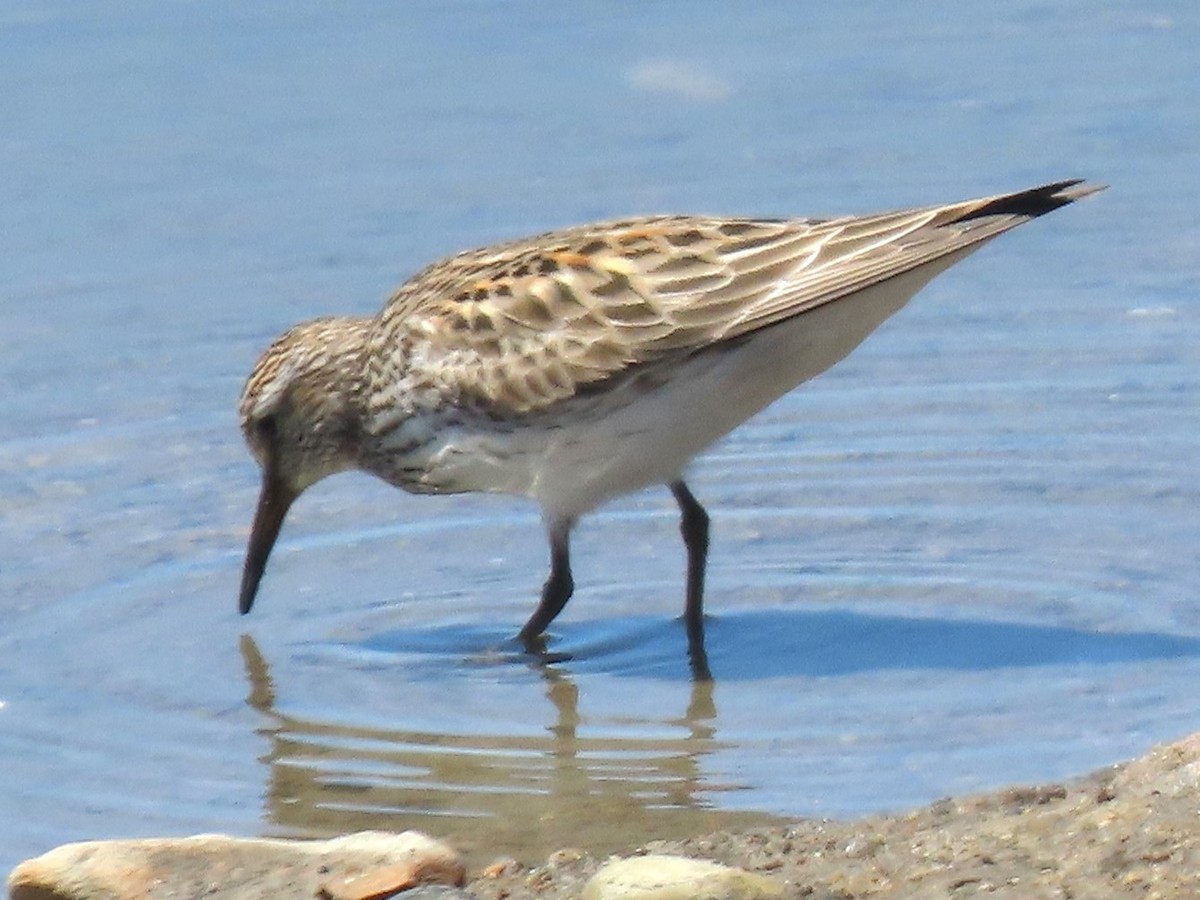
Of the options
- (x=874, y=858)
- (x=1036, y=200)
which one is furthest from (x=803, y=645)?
(x=874, y=858)

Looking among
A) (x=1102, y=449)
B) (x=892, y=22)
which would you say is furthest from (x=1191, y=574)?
(x=892, y=22)

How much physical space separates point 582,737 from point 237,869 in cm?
190

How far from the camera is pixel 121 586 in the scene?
8969 mm

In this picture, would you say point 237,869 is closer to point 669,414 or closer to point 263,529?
point 669,414

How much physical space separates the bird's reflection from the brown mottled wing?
3.75ft

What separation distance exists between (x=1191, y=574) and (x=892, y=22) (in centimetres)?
612

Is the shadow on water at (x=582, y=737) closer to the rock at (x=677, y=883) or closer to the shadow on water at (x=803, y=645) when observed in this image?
the shadow on water at (x=803, y=645)

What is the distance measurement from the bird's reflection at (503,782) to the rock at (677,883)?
1204mm

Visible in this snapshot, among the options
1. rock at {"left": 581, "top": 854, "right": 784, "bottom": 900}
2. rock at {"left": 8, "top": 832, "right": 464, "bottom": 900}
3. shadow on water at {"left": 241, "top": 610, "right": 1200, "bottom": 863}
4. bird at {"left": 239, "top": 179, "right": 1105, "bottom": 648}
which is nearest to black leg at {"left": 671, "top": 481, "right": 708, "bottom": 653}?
bird at {"left": 239, "top": 179, "right": 1105, "bottom": 648}

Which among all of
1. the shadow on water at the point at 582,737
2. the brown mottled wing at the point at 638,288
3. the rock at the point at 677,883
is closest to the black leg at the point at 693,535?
the shadow on water at the point at 582,737

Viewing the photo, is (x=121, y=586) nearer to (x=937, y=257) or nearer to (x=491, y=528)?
(x=491, y=528)

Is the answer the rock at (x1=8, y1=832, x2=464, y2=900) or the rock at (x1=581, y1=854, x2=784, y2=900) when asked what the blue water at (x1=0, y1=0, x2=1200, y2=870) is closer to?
the rock at (x1=8, y1=832, x2=464, y2=900)

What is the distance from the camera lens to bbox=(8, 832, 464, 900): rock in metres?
5.85

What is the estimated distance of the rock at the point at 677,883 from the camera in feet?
17.8
